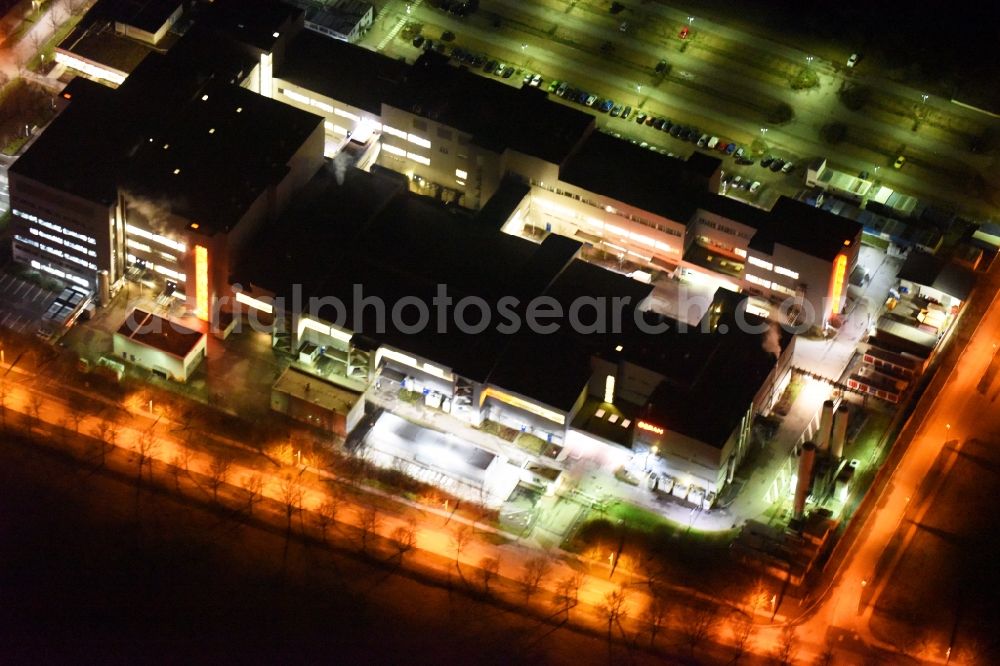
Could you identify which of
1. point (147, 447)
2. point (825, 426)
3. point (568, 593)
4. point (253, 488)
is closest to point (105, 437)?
point (147, 447)

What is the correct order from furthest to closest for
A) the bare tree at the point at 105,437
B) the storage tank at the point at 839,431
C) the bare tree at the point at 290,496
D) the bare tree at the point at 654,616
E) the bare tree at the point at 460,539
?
the bare tree at the point at 105,437, the storage tank at the point at 839,431, the bare tree at the point at 290,496, the bare tree at the point at 460,539, the bare tree at the point at 654,616

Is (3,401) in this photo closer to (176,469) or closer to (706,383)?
(176,469)

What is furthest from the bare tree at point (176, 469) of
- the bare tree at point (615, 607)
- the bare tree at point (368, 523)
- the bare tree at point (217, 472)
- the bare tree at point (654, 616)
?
the bare tree at point (654, 616)

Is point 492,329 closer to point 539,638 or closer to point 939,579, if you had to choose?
point 539,638

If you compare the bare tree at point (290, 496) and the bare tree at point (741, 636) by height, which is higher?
the bare tree at point (290, 496)

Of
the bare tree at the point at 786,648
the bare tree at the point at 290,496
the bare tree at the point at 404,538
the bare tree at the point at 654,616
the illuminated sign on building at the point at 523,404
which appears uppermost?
the illuminated sign on building at the point at 523,404

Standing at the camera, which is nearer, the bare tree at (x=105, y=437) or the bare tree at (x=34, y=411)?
the bare tree at (x=105, y=437)

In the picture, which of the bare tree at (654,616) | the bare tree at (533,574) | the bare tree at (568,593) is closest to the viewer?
the bare tree at (654,616)

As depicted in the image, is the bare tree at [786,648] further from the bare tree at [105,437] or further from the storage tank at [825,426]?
the bare tree at [105,437]
